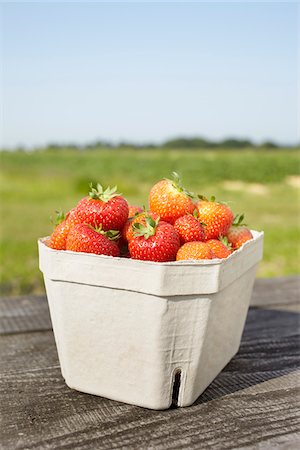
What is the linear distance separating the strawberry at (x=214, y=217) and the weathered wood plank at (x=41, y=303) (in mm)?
481

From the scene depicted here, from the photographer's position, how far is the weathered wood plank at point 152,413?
2.48 feet

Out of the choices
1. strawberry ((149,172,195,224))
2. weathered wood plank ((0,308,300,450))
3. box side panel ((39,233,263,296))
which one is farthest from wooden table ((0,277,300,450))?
strawberry ((149,172,195,224))

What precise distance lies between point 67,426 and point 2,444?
0.09 m

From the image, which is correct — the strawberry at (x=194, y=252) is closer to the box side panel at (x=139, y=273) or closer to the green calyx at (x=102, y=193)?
the box side panel at (x=139, y=273)

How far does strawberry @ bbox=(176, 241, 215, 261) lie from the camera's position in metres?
0.85

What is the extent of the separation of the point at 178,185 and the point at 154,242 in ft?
0.48

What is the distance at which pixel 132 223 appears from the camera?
901 millimetres

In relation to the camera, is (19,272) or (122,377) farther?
(19,272)

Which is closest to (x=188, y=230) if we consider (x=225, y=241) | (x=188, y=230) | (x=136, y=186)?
(x=188, y=230)

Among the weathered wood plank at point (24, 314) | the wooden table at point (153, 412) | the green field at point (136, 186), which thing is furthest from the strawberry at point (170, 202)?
the green field at point (136, 186)

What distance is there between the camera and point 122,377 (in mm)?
888

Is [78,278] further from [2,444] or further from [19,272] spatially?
[19,272]

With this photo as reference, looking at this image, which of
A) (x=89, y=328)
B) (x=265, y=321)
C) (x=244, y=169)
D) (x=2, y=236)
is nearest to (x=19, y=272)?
(x=2, y=236)

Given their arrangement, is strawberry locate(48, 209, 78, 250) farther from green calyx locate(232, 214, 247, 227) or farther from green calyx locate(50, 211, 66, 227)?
green calyx locate(232, 214, 247, 227)
